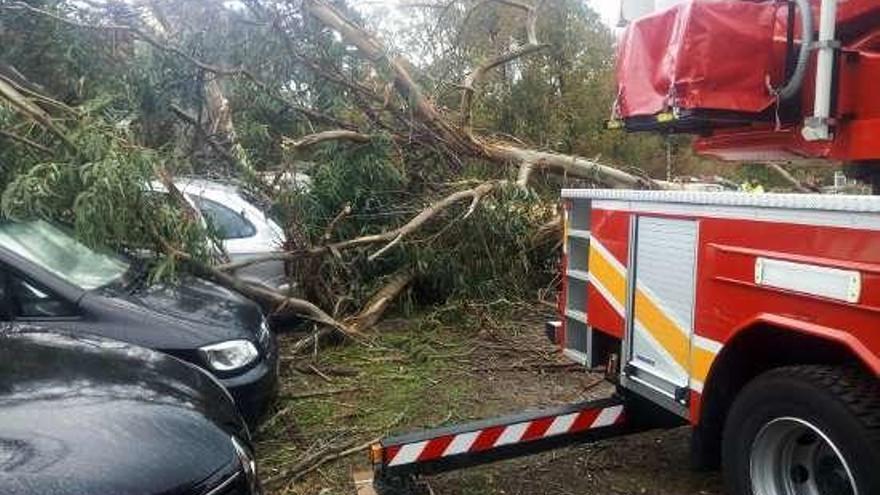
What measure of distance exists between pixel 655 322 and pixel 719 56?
117cm

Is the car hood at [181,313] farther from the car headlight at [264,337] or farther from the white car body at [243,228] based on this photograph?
the white car body at [243,228]

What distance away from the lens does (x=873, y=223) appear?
2658 mm

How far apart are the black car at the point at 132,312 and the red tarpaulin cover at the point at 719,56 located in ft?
8.76

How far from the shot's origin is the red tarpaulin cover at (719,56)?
3660 millimetres

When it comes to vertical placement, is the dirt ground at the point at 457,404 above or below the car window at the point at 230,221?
below

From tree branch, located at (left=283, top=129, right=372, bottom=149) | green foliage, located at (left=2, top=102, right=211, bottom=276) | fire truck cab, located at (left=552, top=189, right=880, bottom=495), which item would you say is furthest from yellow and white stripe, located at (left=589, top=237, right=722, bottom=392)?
tree branch, located at (left=283, top=129, right=372, bottom=149)

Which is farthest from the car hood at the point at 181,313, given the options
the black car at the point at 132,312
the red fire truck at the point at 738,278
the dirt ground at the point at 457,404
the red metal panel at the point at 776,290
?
the red metal panel at the point at 776,290

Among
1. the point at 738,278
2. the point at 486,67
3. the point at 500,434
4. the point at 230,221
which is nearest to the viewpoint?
the point at 738,278

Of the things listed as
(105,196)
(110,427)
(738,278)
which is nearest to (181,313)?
(105,196)

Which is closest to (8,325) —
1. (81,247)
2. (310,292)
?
(81,247)

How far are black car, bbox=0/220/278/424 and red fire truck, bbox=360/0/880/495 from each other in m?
1.28

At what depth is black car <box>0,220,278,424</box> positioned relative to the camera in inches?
181

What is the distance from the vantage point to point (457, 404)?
18.8ft

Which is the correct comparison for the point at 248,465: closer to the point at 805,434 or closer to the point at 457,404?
the point at 805,434
